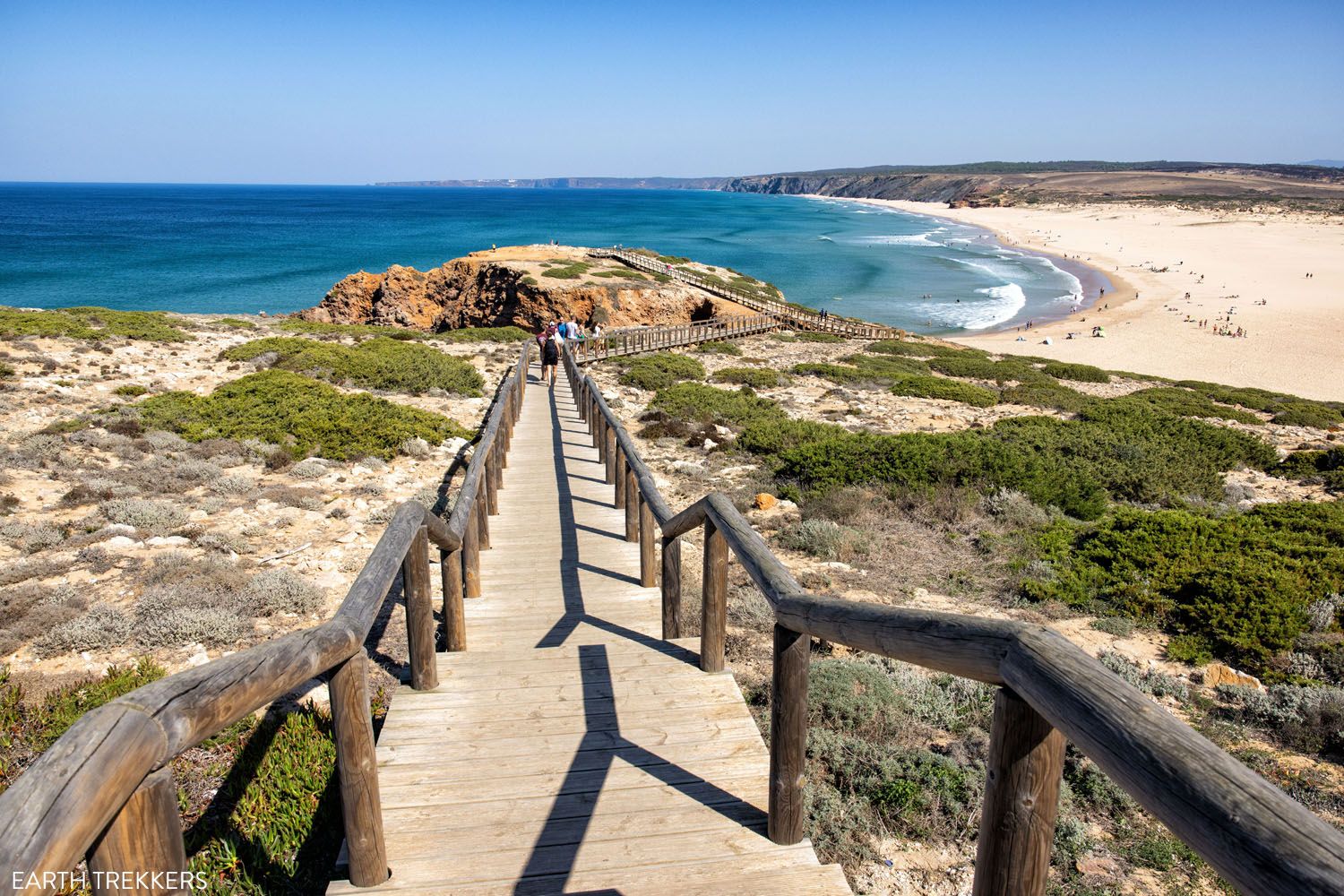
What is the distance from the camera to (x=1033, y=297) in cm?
5469

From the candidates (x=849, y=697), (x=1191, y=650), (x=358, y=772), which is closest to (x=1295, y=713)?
(x=1191, y=650)

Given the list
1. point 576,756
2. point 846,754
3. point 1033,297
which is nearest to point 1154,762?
point 576,756

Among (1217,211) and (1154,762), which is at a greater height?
(1217,211)

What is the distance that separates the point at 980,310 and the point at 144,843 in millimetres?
54655

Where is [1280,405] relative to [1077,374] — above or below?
below

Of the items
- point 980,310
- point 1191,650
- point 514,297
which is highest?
point 514,297

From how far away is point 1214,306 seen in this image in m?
45.9

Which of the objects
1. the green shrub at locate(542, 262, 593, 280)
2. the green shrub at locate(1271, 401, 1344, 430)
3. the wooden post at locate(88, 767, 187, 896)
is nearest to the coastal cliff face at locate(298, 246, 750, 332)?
the green shrub at locate(542, 262, 593, 280)

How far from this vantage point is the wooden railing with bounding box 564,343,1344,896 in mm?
1165

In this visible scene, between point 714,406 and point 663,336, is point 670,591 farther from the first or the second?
point 663,336

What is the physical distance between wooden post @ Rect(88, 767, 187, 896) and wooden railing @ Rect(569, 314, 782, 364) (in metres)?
18.9

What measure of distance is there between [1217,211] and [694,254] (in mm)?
90461

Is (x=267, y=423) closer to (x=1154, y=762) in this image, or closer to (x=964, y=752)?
(x=964, y=752)

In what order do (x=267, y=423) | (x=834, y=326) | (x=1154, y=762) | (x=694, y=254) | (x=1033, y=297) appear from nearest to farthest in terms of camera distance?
(x=1154, y=762) < (x=267, y=423) < (x=834, y=326) < (x=1033, y=297) < (x=694, y=254)
